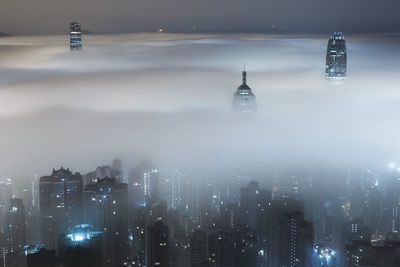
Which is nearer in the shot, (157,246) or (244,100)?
(157,246)

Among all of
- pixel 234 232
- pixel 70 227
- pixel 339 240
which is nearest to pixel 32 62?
pixel 70 227

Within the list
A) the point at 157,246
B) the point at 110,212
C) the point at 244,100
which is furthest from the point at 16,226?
the point at 244,100

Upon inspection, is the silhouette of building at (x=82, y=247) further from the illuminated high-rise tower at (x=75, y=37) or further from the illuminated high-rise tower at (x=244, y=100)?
the illuminated high-rise tower at (x=244, y=100)

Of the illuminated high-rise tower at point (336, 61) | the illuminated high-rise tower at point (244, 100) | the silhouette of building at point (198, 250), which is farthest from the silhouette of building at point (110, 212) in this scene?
the illuminated high-rise tower at point (336, 61)

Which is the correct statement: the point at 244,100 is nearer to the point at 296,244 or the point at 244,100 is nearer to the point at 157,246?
the point at 296,244

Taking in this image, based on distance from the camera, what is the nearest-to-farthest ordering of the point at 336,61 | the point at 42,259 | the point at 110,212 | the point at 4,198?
the point at 42,259, the point at 110,212, the point at 4,198, the point at 336,61

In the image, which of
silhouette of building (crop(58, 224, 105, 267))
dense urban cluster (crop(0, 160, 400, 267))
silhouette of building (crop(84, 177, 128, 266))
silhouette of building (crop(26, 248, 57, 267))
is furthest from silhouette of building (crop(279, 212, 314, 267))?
silhouette of building (crop(26, 248, 57, 267))

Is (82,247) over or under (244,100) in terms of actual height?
under
